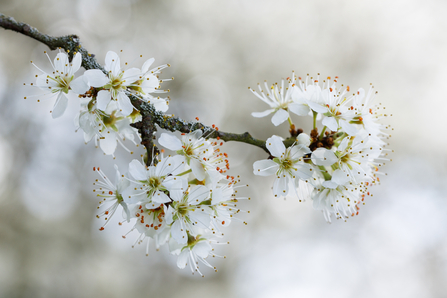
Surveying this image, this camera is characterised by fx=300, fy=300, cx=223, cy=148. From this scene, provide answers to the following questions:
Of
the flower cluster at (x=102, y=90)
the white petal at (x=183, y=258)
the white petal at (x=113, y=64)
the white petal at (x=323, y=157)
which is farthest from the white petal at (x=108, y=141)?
the white petal at (x=323, y=157)

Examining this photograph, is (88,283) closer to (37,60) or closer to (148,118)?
(37,60)

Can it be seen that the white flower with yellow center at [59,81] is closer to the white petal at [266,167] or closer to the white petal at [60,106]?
Answer: the white petal at [60,106]

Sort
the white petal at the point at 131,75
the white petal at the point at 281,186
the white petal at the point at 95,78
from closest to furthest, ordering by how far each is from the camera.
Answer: the white petal at the point at 95,78
the white petal at the point at 131,75
the white petal at the point at 281,186

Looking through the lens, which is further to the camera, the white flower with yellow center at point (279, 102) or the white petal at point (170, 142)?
the white flower with yellow center at point (279, 102)

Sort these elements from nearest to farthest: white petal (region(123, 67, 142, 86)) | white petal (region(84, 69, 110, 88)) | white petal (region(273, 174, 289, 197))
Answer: white petal (region(84, 69, 110, 88)) < white petal (region(123, 67, 142, 86)) < white petal (region(273, 174, 289, 197))

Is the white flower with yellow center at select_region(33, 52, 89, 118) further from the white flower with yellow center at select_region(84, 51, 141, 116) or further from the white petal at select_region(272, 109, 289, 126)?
the white petal at select_region(272, 109, 289, 126)

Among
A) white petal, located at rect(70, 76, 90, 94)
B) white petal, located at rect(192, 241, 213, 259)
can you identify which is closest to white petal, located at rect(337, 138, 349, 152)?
white petal, located at rect(192, 241, 213, 259)

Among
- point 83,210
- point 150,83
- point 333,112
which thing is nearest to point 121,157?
point 83,210

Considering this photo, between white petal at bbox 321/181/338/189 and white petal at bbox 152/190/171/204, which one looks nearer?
white petal at bbox 152/190/171/204
